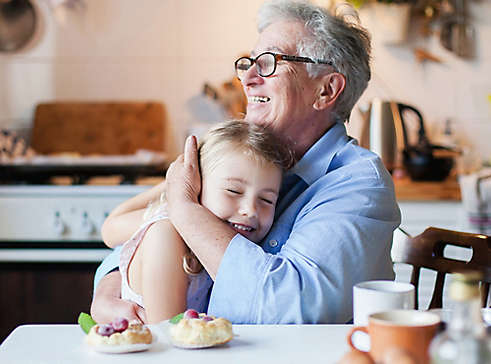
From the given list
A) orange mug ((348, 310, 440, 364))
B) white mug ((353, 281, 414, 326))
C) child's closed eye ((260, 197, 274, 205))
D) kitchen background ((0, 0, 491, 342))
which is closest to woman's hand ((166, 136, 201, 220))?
child's closed eye ((260, 197, 274, 205))

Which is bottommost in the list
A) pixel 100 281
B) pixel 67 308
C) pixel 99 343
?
pixel 67 308

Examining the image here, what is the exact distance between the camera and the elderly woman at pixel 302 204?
1.32 meters

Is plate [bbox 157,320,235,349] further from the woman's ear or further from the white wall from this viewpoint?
the white wall

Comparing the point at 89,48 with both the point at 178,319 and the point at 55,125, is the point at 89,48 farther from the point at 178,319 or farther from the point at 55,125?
the point at 178,319

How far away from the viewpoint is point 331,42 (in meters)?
1.66

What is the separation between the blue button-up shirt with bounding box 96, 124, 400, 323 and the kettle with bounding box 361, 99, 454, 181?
1525 mm

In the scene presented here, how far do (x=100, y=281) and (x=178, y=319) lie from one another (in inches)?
23.7

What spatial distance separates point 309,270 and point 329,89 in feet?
1.80

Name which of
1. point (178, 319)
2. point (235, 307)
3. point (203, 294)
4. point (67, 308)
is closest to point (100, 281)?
point (203, 294)

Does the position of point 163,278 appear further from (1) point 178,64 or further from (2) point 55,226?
(1) point 178,64

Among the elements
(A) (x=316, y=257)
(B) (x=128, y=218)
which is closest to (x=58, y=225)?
(B) (x=128, y=218)

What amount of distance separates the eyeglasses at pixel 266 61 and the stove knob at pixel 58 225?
61.1 inches

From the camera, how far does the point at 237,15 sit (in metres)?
3.57

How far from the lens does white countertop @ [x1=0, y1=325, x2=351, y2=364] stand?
1.03 m
